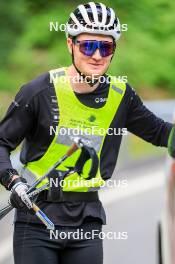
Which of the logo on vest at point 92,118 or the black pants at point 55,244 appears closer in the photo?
the black pants at point 55,244

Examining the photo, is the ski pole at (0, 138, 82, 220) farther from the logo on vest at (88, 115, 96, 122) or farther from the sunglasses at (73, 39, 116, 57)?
the sunglasses at (73, 39, 116, 57)

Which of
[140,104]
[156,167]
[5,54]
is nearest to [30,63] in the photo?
[5,54]

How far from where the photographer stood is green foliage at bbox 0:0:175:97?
26297 millimetres

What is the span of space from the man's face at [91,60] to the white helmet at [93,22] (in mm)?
29

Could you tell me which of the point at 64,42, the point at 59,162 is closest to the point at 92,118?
the point at 59,162

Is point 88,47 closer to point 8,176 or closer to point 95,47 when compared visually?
point 95,47

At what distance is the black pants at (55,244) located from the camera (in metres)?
5.04

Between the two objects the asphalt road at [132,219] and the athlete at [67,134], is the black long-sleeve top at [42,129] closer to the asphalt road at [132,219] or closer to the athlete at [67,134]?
the athlete at [67,134]

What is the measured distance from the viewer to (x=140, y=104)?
540 cm

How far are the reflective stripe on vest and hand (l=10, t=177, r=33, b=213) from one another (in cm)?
18

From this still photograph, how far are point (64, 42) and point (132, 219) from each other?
16.3 metres

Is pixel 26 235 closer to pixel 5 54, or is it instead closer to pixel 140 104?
pixel 140 104

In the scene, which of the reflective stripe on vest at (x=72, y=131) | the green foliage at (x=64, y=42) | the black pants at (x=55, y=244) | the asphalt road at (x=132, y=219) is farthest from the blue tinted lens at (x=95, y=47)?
the green foliage at (x=64, y=42)

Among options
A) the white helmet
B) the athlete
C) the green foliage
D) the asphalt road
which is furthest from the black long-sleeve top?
the green foliage
